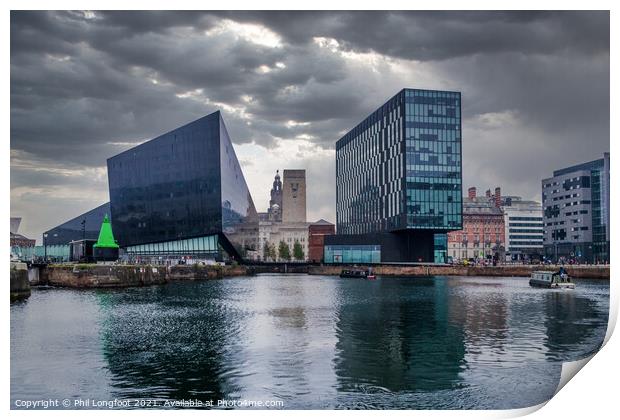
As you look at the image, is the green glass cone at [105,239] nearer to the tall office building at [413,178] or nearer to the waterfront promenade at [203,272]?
the waterfront promenade at [203,272]

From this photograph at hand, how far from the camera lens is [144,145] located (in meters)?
114

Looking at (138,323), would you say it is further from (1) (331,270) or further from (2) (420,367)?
(1) (331,270)

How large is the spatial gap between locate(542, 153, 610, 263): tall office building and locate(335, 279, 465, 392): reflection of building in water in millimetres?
79168

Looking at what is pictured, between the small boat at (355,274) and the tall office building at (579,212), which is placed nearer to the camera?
the small boat at (355,274)

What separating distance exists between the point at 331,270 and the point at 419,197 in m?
30.8

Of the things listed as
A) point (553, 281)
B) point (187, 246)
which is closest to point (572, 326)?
point (553, 281)

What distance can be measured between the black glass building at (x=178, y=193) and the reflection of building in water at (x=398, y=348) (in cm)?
5993

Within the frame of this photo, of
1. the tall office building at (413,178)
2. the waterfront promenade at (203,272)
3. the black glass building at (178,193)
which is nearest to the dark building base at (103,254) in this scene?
the waterfront promenade at (203,272)

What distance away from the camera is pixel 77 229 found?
414 feet

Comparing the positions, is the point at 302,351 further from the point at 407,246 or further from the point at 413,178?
the point at 407,246

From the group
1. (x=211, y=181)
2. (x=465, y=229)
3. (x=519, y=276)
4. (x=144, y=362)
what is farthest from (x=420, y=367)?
(x=465, y=229)

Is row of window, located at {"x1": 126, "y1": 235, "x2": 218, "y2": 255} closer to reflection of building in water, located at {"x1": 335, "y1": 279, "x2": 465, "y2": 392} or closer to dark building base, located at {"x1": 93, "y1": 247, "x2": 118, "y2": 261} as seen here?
dark building base, located at {"x1": 93, "y1": 247, "x2": 118, "y2": 261}

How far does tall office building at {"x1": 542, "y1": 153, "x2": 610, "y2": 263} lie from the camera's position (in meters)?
117

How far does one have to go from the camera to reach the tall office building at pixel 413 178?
4332 inches
